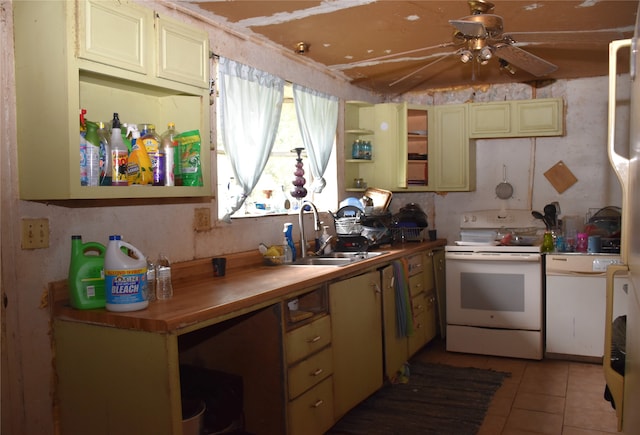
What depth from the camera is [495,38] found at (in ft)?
9.71

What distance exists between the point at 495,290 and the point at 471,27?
7.53 feet

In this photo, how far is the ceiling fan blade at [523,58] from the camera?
3.14 m

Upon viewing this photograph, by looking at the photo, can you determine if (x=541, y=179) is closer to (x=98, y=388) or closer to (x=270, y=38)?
(x=270, y=38)

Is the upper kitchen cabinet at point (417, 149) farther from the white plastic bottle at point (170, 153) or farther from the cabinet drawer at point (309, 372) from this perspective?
the white plastic bottle at point (170, 153)

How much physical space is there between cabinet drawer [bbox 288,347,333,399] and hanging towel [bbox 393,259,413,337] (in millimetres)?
994

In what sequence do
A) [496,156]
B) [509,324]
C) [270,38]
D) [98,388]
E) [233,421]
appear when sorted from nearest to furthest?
1. [98,388]
2. [233,421]
3. [270,38]
4. [509,324]
5. [496,156]

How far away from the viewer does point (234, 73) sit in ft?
10.6

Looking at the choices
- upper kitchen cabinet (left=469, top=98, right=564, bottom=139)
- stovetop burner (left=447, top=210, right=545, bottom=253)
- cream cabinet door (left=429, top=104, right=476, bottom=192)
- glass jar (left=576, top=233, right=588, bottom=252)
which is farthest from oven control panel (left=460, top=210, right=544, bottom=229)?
upper kitchen cabinet (left=469, top=98, right=564, bottom=139)

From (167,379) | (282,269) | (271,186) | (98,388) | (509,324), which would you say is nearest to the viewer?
(167,379)

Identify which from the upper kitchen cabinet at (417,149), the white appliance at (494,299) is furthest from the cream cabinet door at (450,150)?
the white appliance at (494,299)

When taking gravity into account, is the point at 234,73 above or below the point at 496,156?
above

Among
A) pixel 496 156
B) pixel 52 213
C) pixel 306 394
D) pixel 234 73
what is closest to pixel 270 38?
pixel 234 73

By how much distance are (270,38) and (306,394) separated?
211 cm

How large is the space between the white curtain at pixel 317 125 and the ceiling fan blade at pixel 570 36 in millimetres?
1426
